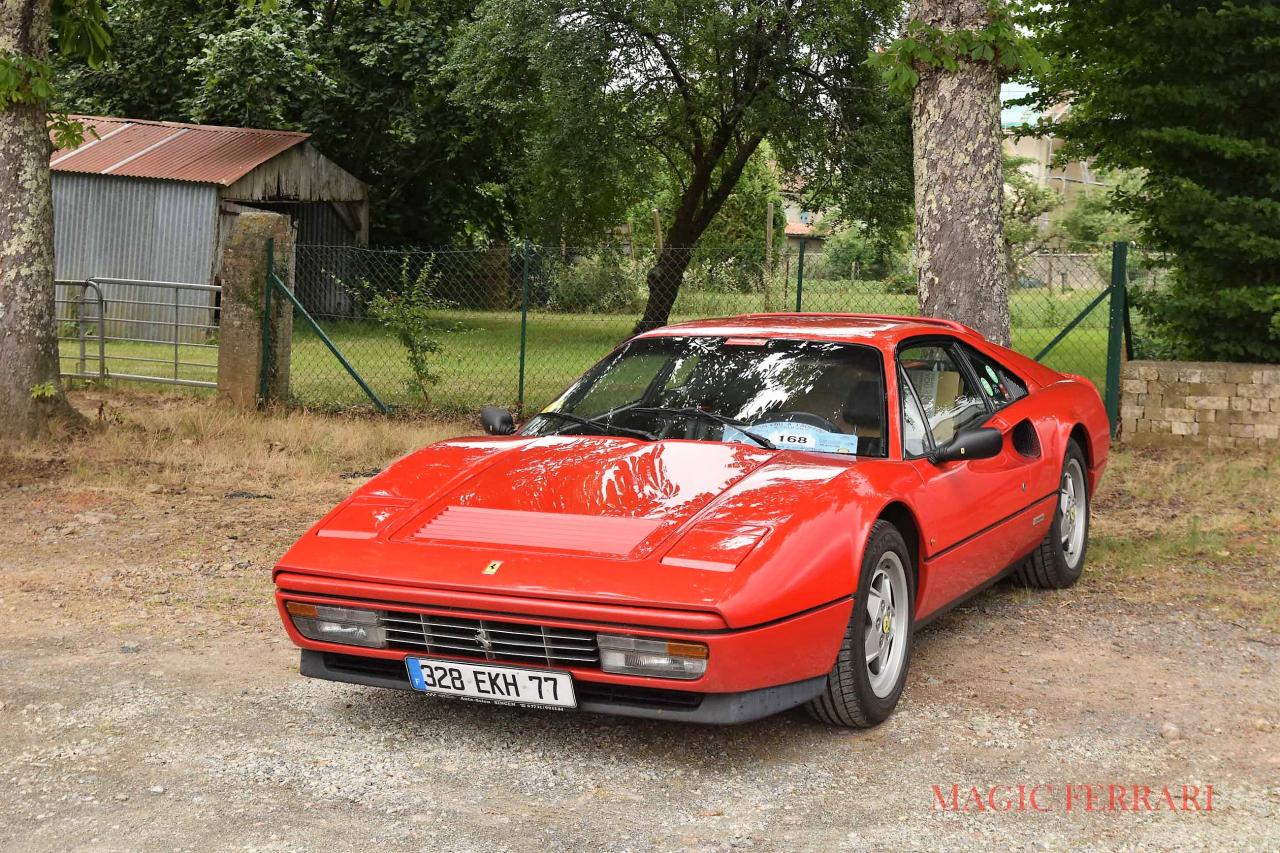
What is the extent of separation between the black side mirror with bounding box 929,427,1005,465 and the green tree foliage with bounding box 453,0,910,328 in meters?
14.2

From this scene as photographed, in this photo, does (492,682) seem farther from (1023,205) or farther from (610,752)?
(1023,205)

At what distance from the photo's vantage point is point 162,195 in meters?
22.7

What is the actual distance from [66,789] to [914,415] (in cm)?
327

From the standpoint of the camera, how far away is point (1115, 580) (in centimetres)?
716

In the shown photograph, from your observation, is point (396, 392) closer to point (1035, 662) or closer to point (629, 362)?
point (629, 362)

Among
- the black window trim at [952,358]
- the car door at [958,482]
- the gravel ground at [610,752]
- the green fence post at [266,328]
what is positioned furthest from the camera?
the green fence post at [266,328]

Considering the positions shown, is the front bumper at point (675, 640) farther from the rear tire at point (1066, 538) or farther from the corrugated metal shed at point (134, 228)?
the corrugated metal shed at point (134, 228)

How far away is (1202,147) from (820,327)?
24.5 feet

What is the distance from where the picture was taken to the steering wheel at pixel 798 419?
5.26 metres

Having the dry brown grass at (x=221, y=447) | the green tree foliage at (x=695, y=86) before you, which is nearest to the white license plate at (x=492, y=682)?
the dry brown grass at (x=221, y=447)

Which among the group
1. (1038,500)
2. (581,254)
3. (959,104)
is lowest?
(1038,500)

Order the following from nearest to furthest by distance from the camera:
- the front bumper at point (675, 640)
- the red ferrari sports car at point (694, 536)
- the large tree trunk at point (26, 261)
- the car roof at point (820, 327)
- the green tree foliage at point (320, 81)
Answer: the front bumper at point (675, 640), the red ferrari sports car at point (694, 536), the car roof at point (820, 327), the large tree trunk at point (26, 261), the green tree foliage at point (320, 81)

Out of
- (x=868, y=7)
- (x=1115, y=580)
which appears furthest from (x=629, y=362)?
(x=868, y=7)

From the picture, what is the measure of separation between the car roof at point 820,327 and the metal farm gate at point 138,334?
8.99 meters
